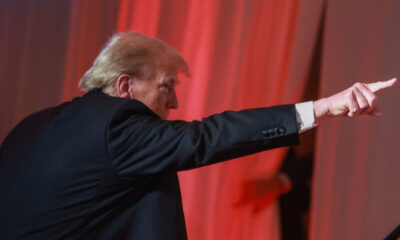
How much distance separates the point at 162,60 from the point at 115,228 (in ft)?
1.53

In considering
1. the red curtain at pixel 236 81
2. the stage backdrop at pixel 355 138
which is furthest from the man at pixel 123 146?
the stage backdrop at pixel 355 138

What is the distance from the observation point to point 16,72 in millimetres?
1786

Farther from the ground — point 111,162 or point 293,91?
point 293,91

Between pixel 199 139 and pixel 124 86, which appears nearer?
pixel 199 139

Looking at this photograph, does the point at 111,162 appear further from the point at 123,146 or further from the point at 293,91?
the point at 293,91

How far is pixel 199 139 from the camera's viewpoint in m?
0.88

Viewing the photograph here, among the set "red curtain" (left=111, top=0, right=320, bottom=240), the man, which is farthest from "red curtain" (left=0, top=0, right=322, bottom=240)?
the man

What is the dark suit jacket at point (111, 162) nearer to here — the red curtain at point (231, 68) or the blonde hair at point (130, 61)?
the blonde hair at point (130, 61)

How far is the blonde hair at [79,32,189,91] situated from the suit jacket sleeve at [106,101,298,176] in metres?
0.26

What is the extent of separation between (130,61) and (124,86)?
0.07m

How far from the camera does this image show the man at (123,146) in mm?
884

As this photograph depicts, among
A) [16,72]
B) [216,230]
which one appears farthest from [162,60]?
[16,72]

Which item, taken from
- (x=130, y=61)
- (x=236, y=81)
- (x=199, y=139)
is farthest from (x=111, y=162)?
(x=236, y=81)

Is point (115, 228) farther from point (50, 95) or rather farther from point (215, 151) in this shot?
point (50, 95)
